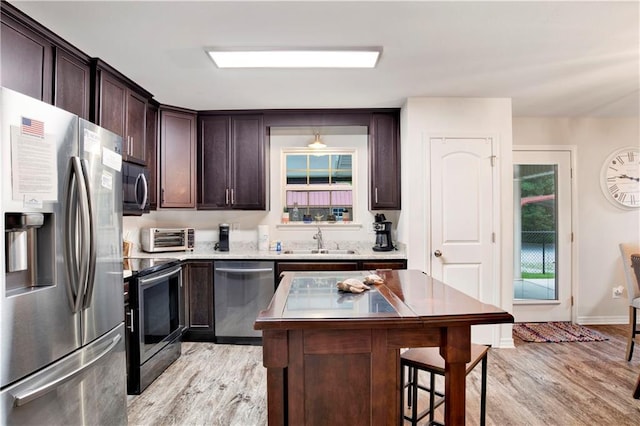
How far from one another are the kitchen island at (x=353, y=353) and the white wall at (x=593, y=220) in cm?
350

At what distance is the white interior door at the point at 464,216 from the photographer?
10.9ft

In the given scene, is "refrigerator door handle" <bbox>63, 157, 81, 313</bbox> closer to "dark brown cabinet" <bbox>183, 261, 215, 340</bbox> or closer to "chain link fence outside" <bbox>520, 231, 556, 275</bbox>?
"dark brown cabinet" <bbox>183, 261, 215, 340</bbox>

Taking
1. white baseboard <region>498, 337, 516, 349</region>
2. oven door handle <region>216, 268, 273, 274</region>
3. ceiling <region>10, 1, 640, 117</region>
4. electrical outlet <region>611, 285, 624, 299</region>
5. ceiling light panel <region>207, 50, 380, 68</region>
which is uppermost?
ceiling <region>10, 1, 640, 117</region>

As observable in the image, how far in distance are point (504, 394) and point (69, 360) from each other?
2.79m

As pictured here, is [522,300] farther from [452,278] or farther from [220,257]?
[220,257]

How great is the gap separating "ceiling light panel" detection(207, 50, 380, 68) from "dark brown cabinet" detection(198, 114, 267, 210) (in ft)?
4.11

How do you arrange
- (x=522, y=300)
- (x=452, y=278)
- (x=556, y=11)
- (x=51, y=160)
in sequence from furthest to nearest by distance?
(x=522, y=300), (x=452, y=278), (x=556, y=11), (x=51, y=160)

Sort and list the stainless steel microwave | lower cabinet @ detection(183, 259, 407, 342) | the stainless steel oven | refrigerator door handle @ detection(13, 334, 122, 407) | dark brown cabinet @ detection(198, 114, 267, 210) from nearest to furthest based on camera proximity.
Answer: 1. refrigerator door handle @ detection(13, 334, 122, 407)
2. the stainless steel oven
3. the stainless steel microwave
4. lower cabinet @ detection(183, 259, 407, 342)
5. dark brown cabinet @ detection(198, 114, 267, 210)

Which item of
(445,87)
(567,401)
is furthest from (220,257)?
(567,401)

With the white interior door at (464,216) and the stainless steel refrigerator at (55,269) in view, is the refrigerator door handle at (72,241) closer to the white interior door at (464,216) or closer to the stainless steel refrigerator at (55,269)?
the stainless steel refrigerator at (55,269)

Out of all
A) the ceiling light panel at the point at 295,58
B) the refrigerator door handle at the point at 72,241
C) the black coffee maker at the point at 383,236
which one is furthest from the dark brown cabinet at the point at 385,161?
the refrigerator door handle at the point at 72,241

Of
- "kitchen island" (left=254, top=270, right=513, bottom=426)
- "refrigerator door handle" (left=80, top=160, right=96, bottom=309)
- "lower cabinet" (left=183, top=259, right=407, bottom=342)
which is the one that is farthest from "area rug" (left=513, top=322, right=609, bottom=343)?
"refrigerator door handle" (left=80, top=160, right=96, bottom=309)

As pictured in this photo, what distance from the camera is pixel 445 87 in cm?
308

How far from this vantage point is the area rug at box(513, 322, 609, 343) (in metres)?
3.55
